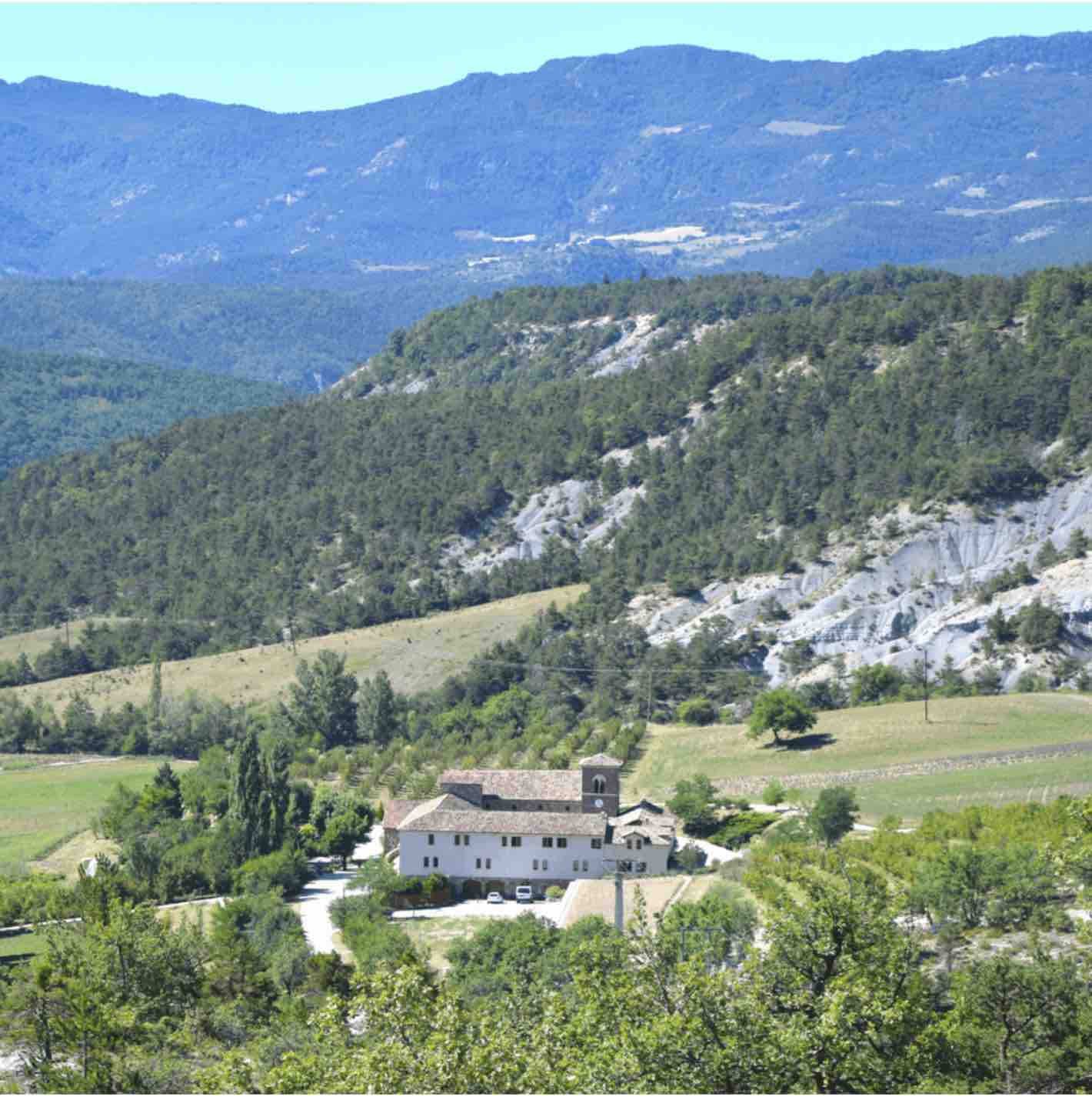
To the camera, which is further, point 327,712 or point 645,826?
point 327,712

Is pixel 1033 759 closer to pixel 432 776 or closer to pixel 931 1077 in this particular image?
pixel 432 776

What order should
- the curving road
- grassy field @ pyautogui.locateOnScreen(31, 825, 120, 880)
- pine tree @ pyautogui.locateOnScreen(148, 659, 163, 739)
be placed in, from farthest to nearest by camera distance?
pine tree @ pyautogui.locateOnScreen(148, 659, 163, 739), grassy field @ pyautogui.locateOnScreen(31, 825, 120, 880), the curving road

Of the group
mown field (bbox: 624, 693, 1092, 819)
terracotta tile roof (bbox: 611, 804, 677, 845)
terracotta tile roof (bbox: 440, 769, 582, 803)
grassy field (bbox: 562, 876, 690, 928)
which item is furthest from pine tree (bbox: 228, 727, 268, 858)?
mown field (bbox: 624, 693, 1092, 819)

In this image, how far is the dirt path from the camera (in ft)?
260

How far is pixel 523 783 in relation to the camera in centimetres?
7456

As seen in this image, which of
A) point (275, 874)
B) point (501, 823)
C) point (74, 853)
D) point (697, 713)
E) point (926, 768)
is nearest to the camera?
point (275, 874)

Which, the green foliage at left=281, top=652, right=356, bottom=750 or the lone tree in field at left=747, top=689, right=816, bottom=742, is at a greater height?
the lone tree in field at left=747, top=689, right=816, bottom=742

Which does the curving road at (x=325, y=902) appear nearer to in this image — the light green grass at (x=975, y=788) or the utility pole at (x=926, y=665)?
the light green grass at (x=975, y=788)

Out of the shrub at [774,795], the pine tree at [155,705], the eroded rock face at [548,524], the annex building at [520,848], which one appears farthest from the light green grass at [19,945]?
the eroded rock face at [548,524]

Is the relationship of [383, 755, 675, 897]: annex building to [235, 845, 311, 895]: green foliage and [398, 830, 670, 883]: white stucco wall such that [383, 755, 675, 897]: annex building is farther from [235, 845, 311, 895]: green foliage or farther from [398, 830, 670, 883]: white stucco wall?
[235, 845, 311, 895]: green foliage

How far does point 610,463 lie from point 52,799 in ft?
186

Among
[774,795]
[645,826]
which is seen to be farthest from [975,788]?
[645,826]

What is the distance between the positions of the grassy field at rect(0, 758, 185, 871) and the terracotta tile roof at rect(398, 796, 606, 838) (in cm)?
1756

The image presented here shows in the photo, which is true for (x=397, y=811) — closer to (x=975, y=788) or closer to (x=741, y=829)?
(x=741, y=829)
